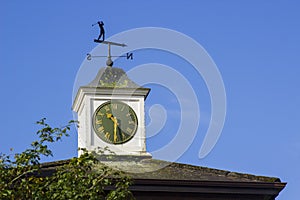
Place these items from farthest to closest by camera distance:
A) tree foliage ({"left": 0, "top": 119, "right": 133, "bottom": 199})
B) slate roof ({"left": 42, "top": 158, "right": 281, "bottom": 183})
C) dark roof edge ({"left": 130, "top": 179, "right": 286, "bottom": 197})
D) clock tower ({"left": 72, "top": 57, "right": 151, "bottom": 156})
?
clock tower ({"left": 72, "top": 57, "right": 151, "bottom": 156}) → slate roof ({"left": 42, "top": 158, "right": 281, "bottom": 183}) → dark roof edge ({"left": 130, "top": 179, "right": 286, "bottom": 197}) → tree foliage ({"left": 0, "top": 119, "right": 133, "bottom": 199})

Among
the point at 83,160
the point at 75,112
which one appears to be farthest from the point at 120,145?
the point at 83,160

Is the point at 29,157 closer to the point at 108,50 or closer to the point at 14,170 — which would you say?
the point at 14,170

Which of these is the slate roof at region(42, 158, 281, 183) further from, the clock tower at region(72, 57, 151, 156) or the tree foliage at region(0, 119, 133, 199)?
the tree foliage at region(0, 119, 133, 199)

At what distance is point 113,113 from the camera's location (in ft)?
78.6

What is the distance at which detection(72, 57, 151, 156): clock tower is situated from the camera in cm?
2359

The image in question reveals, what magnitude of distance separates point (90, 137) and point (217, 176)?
3.98m

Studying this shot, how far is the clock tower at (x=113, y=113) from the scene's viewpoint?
2359cm

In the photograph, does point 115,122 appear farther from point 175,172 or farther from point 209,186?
point 209,186

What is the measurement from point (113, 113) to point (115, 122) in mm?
259

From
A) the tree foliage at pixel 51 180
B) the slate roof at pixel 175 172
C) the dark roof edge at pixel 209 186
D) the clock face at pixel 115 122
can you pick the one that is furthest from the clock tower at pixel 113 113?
the tree foliage at pixel 51 180

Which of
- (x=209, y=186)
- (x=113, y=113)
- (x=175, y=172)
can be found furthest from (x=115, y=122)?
(x=209, y=186)

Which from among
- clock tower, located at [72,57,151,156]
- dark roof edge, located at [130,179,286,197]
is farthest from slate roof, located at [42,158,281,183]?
clock tower, located at [72,57,151,156]

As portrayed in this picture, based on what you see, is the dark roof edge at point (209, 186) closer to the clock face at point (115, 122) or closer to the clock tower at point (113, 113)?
the clock tower at point (113, 113)

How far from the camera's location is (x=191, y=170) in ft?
71.5
